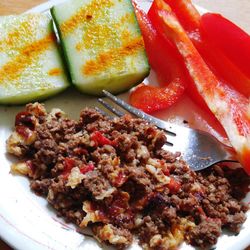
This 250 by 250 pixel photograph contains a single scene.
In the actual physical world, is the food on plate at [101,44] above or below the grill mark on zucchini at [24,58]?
above

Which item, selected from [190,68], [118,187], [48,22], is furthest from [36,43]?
[118,187]

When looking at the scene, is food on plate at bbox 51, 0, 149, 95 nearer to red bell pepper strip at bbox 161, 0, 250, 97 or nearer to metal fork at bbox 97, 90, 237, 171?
metal fork at bbox 97, 90, 237, 171

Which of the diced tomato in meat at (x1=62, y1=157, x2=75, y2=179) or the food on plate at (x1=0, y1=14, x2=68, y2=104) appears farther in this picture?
the food on plate at (x1=0, y1=14, x2=68, y2=104)

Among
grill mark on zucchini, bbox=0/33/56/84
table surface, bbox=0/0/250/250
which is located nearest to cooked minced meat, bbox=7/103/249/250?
grill mark on zucchini, bbox=0/33/56/84

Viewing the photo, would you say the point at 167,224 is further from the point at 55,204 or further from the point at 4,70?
the point at 4,70

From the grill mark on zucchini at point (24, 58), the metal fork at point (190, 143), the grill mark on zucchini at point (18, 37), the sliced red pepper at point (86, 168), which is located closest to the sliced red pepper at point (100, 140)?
the sliced red pepper at point (86, 168)

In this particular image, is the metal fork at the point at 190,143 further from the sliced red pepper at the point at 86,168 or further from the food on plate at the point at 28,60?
the sliced red pepper at the point at 86,168

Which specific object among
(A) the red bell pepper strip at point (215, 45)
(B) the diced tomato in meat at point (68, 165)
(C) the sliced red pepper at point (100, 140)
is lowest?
(B) the diced tomato in meat at point (68, 165)
